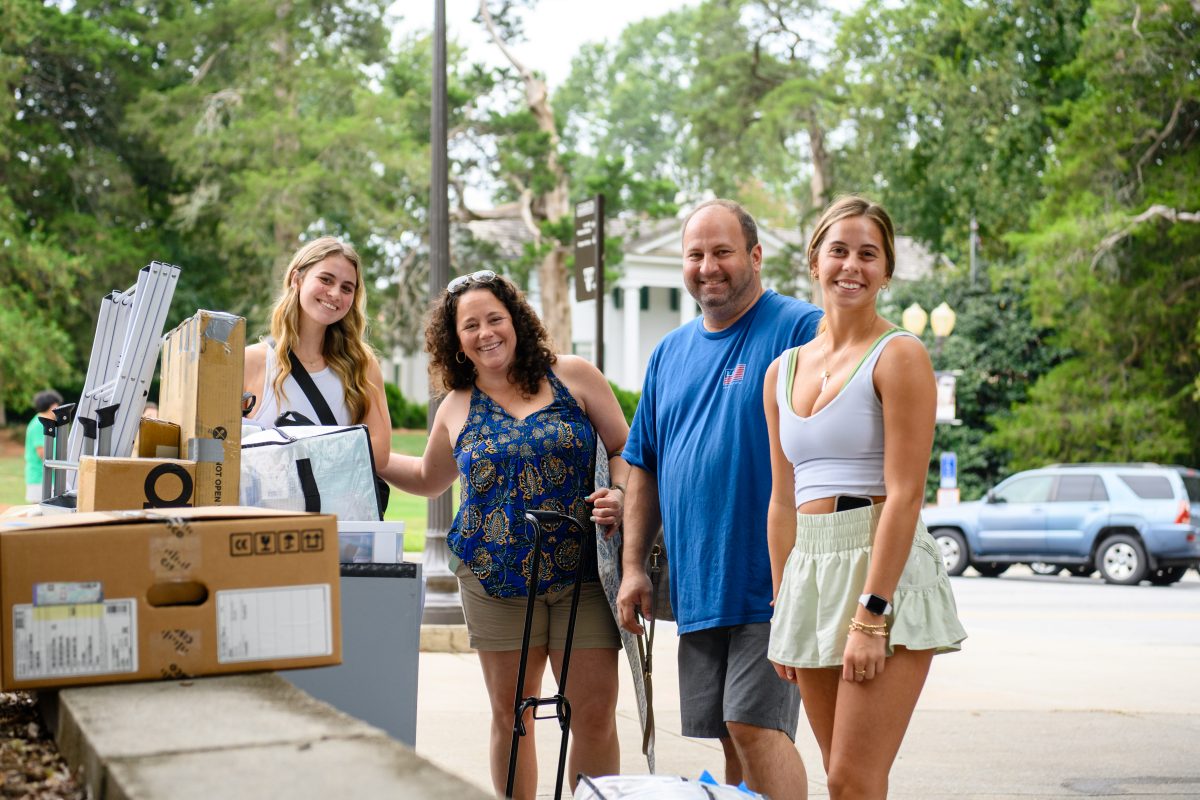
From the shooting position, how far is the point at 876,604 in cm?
308

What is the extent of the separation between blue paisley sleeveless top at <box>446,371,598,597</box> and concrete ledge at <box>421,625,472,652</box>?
5891mm

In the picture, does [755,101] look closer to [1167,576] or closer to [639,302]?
[639,302]

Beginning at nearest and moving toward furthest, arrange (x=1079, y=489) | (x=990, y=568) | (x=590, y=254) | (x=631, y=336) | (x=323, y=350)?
1. (x=323, y=350)
2. (x=590, y=254)
3. (x=1079, y=489)
4. (x=990, y=568)
5. (x=631, y=336)

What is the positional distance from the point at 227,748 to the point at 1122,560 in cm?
1930

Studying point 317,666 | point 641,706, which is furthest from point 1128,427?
point 317,666

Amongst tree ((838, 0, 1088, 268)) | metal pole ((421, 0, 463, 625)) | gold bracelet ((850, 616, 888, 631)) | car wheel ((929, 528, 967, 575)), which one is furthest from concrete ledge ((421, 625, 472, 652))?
tree ((838, 0, 1088, 268))

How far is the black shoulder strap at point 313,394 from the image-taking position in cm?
429

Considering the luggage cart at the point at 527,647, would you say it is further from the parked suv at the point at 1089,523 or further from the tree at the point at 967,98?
the tree at the point at 967,98

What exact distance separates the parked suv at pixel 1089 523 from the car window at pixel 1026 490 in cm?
1

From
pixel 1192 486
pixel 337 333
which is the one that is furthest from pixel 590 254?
pixel 1192 486

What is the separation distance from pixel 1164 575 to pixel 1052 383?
10.9 metres

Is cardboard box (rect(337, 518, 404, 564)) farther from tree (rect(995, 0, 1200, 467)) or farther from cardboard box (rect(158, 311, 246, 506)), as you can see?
tree (rect(995, 0, 1200, 467))

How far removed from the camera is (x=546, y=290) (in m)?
34.5

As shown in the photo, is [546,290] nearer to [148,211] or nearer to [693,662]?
[148,211]
